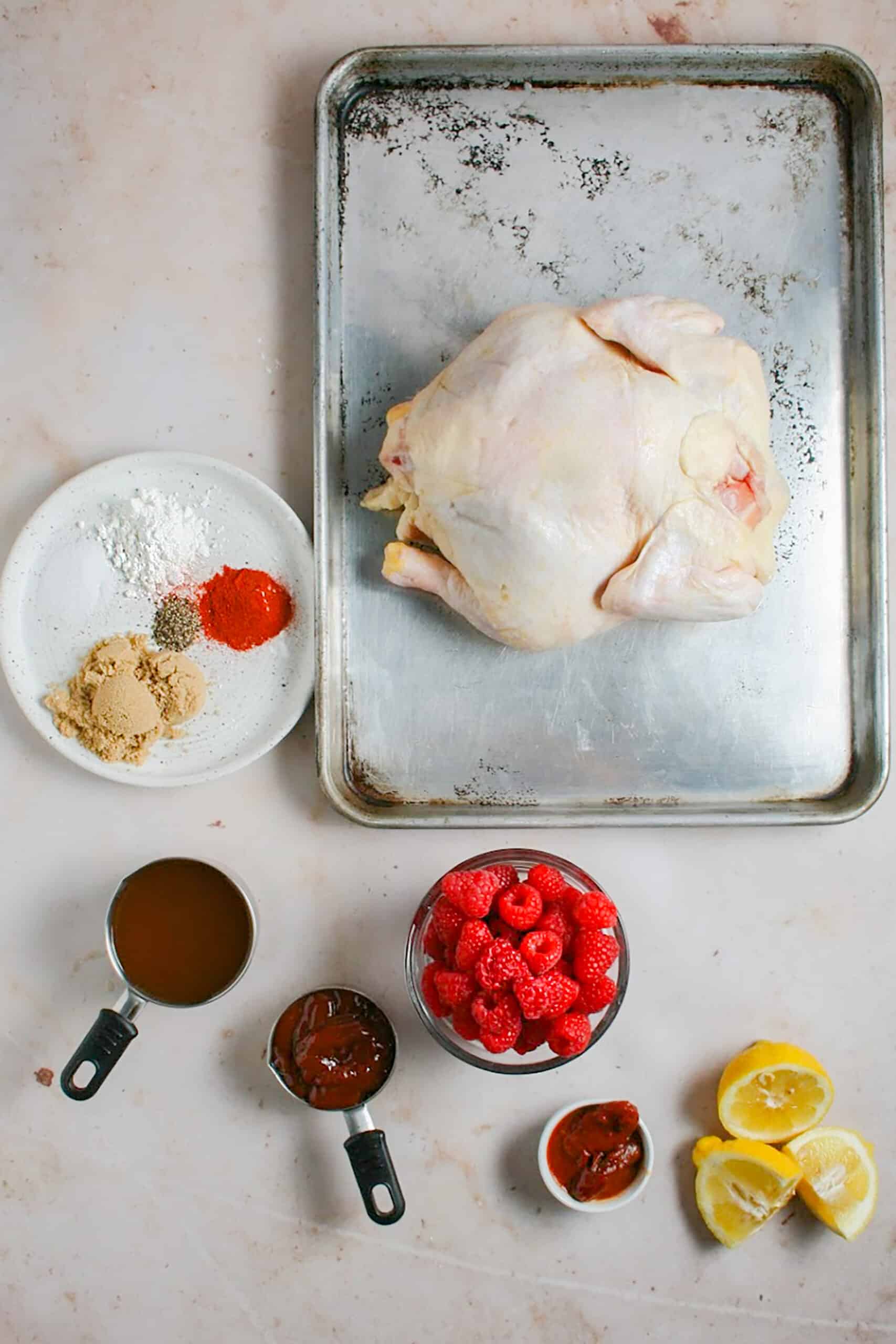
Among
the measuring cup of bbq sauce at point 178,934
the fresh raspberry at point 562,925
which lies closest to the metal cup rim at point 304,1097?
the measuring cup of bbq sauce at point 178,934

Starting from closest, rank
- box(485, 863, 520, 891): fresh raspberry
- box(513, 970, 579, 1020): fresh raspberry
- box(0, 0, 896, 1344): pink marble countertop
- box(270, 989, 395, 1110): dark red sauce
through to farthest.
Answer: box(513, 970, 579, 1020): fresh raspberry
box(485, 863, 520, 891): fresh raspberry
box(270, 989, 395, 1110): dark red sauce
box(0, 0, 896, 1344): pink marble countertop

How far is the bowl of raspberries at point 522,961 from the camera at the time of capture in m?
1.19

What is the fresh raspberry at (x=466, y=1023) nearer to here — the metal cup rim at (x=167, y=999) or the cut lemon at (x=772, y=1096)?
the metal cup rim at (x=167, y=999)

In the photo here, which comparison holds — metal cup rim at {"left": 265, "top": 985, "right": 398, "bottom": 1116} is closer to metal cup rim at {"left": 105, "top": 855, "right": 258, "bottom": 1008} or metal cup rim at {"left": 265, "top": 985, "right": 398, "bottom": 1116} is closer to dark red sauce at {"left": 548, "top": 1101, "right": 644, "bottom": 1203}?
metal cup rim at {"left": 105, "top": 855, "right": 258, "bottom": 1008}

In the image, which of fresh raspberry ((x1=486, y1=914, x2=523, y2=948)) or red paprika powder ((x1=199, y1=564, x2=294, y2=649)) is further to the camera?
red paprika powder ((x1=199, y1=564, x2=294, y2=649))

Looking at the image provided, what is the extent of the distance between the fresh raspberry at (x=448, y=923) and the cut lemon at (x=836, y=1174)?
61 cm

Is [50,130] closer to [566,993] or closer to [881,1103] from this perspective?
[566,993]

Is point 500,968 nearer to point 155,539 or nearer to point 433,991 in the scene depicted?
point 433,991

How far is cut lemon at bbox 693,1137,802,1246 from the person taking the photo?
141cm

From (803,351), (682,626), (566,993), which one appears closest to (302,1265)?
(566,993)

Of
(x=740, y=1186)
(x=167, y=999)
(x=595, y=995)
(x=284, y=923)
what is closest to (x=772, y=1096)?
(x=740, y=1186)

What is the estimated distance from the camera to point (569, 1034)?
121 cm

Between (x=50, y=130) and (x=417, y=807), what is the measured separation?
111 cm

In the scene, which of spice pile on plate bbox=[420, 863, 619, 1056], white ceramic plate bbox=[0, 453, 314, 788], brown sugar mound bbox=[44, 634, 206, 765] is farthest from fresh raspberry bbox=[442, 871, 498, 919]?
brown sugar mound bbox=[44, 634, 206, 765]
